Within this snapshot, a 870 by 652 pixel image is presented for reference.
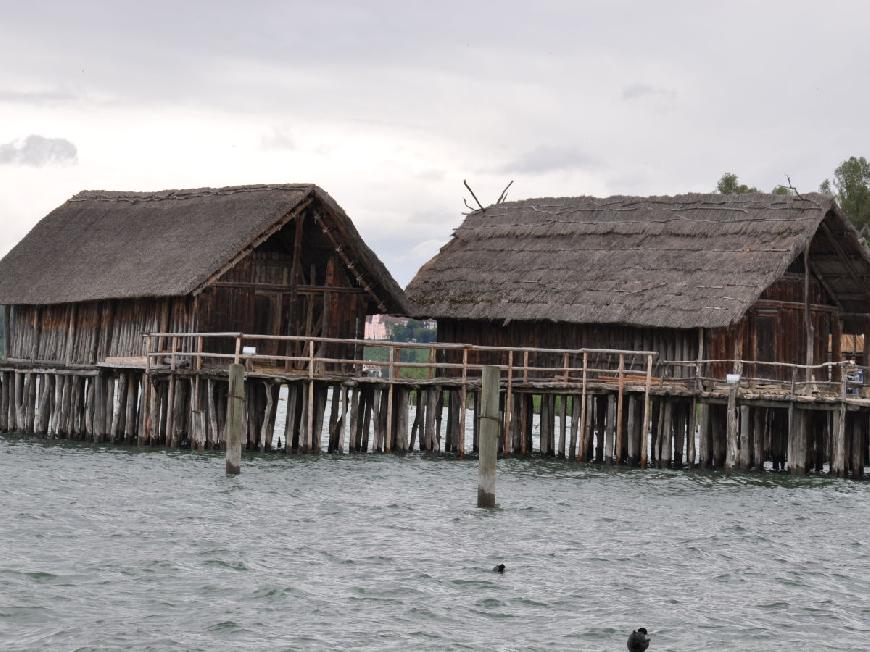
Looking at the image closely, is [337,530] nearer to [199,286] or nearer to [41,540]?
[41,540]

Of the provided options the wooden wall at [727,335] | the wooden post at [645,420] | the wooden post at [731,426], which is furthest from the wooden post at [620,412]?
the wooden wall at [727,335]

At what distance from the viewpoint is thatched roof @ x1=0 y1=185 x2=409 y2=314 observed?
41969mm

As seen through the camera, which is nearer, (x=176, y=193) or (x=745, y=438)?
(x=745, y=438)

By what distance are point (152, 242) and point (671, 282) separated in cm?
1360

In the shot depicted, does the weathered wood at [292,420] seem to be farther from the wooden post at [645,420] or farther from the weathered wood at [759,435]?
the weathered wood at [759,435]

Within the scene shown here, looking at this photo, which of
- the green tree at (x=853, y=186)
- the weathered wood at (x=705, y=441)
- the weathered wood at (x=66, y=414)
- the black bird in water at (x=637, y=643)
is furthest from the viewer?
the green tree at (x=853, y=186)

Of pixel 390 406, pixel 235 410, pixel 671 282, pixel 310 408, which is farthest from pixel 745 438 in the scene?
pixel 235 410

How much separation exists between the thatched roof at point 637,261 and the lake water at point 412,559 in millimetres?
6469

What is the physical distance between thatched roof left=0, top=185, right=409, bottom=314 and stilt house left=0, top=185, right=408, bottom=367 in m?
0.05

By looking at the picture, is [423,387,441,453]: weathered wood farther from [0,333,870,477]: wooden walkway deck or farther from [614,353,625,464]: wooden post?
[614,353,625,464]: wooden post

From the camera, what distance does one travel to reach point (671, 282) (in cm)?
4284

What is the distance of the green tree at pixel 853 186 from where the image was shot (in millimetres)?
74625

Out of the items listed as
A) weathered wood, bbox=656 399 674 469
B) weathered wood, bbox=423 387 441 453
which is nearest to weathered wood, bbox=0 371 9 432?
weathered wood, bbox=423 387 441 453

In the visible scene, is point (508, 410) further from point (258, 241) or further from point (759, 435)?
point (258, 241)
